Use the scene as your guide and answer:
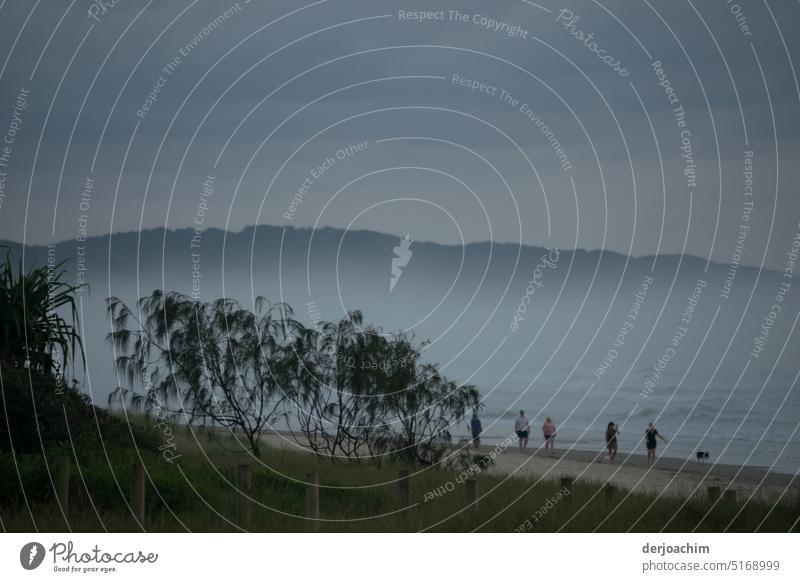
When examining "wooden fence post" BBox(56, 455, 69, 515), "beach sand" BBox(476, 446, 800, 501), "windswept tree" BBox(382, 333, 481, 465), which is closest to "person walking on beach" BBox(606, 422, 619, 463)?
"beach sand" BBox(476, 446, 800, 501)

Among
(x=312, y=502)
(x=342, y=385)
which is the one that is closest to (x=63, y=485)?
(x=312, y=502)

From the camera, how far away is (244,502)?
1323 centimetres

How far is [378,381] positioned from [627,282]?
123 feet

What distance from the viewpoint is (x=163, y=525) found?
506 inches

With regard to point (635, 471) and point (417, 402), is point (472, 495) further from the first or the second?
point (635, 471)

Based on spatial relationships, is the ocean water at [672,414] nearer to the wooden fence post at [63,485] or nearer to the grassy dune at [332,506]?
the grassy dune at [332,506]

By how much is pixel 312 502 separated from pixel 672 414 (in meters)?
34.4

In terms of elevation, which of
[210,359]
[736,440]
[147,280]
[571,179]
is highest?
[571,179]

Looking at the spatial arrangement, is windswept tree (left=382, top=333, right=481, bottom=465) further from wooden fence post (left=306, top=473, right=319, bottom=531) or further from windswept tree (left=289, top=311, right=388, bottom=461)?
wooden fence post (left=306, top=473, right=319, bottom=531)

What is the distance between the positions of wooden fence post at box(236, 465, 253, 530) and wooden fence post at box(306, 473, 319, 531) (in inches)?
27.1
